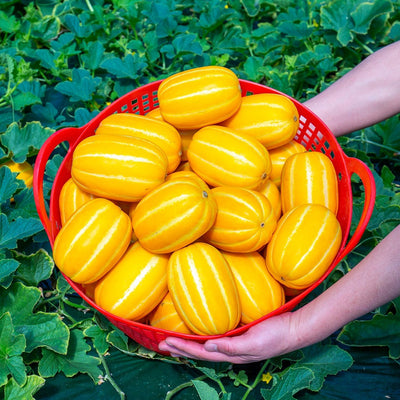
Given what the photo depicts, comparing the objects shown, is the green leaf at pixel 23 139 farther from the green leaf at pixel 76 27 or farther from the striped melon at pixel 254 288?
the striped melon at pixel 254 288

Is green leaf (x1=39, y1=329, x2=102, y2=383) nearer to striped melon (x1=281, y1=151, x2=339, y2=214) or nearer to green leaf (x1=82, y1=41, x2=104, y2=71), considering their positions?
striped melon (x1=281, y1=151, x2=339, y2=214)

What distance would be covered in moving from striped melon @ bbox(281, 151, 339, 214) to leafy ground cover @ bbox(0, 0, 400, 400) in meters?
0.33

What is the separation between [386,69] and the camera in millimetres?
1706

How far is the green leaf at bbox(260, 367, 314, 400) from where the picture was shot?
139 cm

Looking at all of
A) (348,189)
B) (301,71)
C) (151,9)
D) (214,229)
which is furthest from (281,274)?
(151,9)

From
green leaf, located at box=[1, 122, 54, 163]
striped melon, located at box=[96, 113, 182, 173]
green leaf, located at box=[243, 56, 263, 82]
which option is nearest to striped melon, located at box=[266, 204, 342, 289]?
striped melon, located at box=[96, 113, 182, 173]

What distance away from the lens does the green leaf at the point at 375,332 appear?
159cm

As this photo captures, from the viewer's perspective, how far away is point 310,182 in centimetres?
152

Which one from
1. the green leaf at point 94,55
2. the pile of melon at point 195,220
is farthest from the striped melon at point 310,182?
the green leaf at point 94,55

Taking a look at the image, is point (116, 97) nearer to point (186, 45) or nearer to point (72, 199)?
point (186, 45)

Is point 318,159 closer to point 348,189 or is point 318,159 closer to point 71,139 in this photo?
point 348,189

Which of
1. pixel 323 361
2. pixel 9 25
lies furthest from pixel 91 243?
→ pixel 9 25

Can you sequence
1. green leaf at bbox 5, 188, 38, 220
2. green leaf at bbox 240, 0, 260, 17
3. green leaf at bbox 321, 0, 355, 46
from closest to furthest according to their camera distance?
1. green leaf at bbox 5, 188, 38, 220
2. green leaf at bbox 321, 0, 355, 46
3. green leaf at bbox 240, 0, 260, 17

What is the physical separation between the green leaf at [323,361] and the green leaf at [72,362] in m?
0.69
